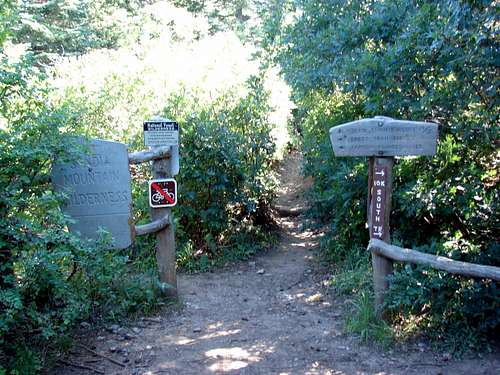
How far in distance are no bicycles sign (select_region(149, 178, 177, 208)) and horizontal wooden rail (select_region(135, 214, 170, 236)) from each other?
6.2 inches

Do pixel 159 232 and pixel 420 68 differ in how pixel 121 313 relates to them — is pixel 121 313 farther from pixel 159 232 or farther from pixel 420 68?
pixel 420 68

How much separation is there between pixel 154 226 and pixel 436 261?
267 cm

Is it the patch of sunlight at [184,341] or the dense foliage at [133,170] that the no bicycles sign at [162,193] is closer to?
the dense foliage at [133,170]

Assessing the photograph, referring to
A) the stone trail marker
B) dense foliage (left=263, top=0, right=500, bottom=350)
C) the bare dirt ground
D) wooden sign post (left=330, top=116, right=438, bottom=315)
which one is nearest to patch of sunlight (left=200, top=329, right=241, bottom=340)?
the bare dirt ground

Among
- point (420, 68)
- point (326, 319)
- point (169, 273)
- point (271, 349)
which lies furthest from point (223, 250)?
point (420, 68)

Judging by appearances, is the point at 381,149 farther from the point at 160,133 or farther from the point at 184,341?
the point at 184,341

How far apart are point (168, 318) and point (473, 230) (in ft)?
10.7

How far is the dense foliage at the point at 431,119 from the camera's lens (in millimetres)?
4258

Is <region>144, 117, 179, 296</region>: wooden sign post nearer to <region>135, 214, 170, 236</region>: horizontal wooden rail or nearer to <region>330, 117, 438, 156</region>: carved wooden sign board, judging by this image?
<region>135, 214, 170, 236</region>: horizontal wooden rail

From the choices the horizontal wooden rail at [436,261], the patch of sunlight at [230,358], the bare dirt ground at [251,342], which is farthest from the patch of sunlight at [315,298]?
the patch of sunlight at [230,358]

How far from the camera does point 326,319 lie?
5.13 metres

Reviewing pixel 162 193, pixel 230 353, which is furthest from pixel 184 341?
pixel 162 193

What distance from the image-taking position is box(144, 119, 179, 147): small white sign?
17.1 feet

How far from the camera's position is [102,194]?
15.6 ft
